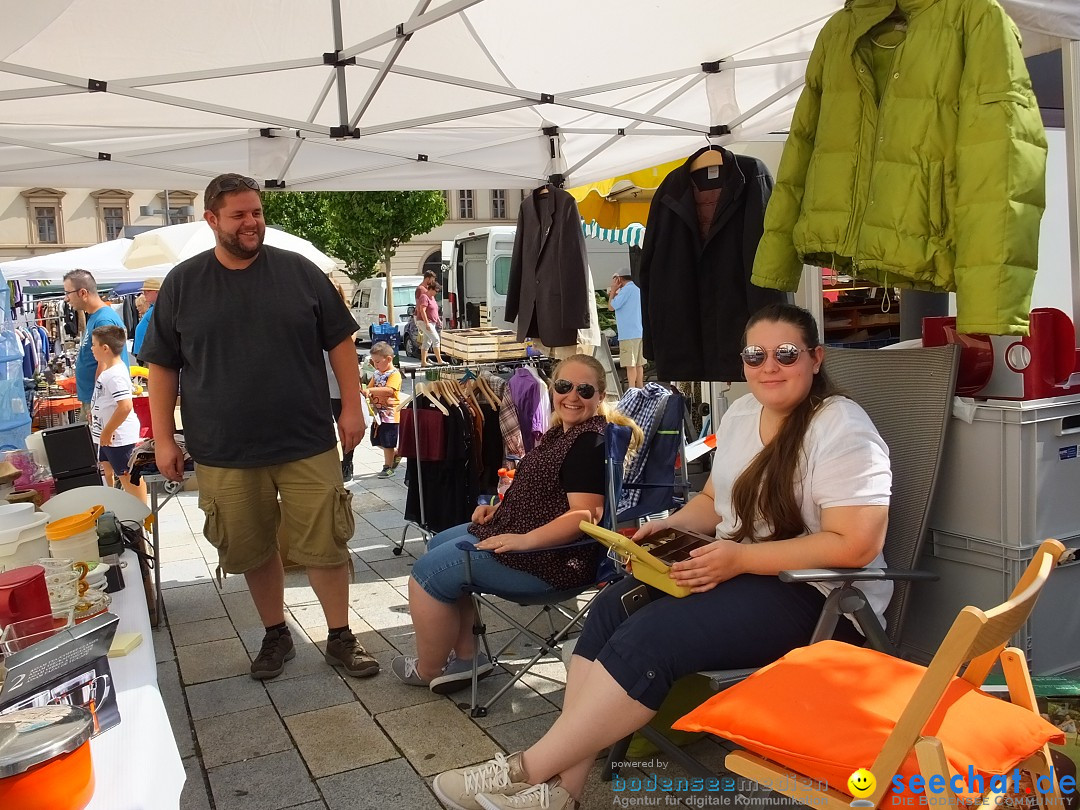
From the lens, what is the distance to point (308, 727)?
3.11m

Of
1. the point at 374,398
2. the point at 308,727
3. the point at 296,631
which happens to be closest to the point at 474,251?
the point at 374,398

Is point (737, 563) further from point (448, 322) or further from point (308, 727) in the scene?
point (448, 322)

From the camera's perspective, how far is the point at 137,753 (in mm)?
1392

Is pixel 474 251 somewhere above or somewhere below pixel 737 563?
above

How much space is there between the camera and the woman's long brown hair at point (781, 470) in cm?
236

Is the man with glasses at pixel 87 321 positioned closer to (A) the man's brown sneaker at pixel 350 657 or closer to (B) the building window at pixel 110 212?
(A) the man's brown sneaker at pixel 350 657

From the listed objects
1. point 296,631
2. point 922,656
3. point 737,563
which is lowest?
point 296,631

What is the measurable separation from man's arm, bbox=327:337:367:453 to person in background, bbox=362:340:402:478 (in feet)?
10.4

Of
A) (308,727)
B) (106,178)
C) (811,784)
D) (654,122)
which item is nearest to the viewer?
(811,784)

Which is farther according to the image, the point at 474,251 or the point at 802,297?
the point at 474,251

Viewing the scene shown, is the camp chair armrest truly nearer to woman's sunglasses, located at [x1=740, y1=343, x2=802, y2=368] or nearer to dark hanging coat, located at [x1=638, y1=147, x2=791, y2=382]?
woman's sunglasses, located at [x1=740, y1=343, x2=802, y2=368]

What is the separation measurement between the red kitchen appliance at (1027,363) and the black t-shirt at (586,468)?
116 centimetres

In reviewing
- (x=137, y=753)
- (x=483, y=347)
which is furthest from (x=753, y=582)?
(x=483, y=347)

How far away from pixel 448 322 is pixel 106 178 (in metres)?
14.4
